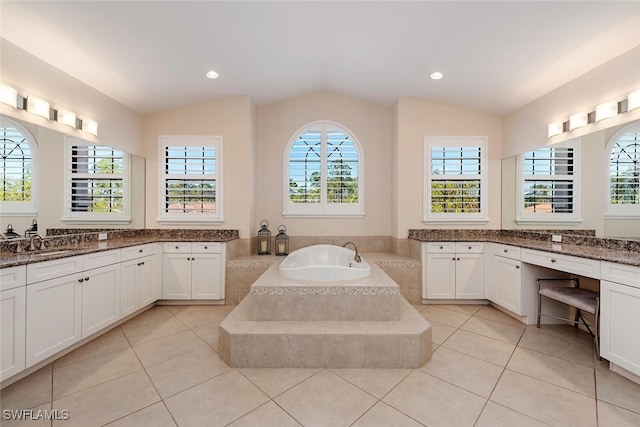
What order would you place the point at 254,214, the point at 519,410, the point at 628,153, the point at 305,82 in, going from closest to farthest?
the point at 519,410 → the point at 628,153 → the point at 305,82 → the point at 254,214

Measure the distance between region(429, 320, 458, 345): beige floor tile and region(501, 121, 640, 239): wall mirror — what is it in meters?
1.71

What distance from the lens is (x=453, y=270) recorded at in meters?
3.55

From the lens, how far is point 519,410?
166cm

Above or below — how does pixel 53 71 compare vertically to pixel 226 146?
above

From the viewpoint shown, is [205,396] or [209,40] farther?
[209,40]

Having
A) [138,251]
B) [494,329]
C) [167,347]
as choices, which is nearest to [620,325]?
[494,329]

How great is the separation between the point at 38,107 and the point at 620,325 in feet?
16.5

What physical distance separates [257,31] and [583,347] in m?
4.23

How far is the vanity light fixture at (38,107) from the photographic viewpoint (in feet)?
7.80

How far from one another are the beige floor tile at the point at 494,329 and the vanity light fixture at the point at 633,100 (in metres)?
2.25

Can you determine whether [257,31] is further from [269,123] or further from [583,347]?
[583,347]

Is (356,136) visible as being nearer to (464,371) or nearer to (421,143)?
(421,143)

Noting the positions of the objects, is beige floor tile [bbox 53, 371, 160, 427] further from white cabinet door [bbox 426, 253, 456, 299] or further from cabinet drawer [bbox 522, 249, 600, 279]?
cabinet drawer [bbox 522, 249, 600, 279]

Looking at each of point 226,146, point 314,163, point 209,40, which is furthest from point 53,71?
point 314,163
